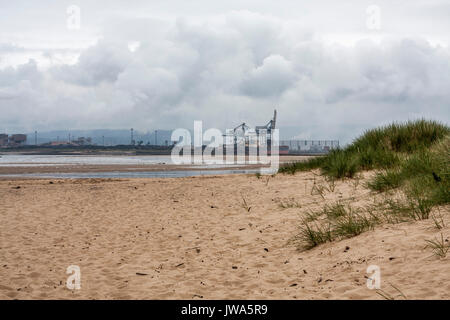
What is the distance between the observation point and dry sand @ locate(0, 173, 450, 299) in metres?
5.12

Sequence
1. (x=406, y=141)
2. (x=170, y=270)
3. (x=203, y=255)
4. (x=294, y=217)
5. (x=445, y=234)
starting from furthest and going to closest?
(x=406, y=141) < (x=294, y=217) < (x=203, y=255) < (x=170, y=270) < (x=445, y=234)

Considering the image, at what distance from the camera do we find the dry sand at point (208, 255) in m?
5.12

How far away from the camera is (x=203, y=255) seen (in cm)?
746

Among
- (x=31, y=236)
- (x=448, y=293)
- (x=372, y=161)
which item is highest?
(x=372, y=161)

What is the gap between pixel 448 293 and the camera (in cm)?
406

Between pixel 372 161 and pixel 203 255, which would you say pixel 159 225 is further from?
pixel 372 161

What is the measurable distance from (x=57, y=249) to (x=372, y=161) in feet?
31.4

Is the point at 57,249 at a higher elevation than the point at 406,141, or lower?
lower

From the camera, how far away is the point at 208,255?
7.42 metres

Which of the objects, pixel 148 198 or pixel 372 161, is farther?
pixel 148 198

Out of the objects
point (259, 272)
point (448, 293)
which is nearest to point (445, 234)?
point (448, 293)

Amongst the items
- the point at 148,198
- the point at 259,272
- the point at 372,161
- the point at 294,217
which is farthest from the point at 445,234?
the point at 148,198

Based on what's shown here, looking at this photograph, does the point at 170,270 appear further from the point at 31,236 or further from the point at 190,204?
the point at 190,204
